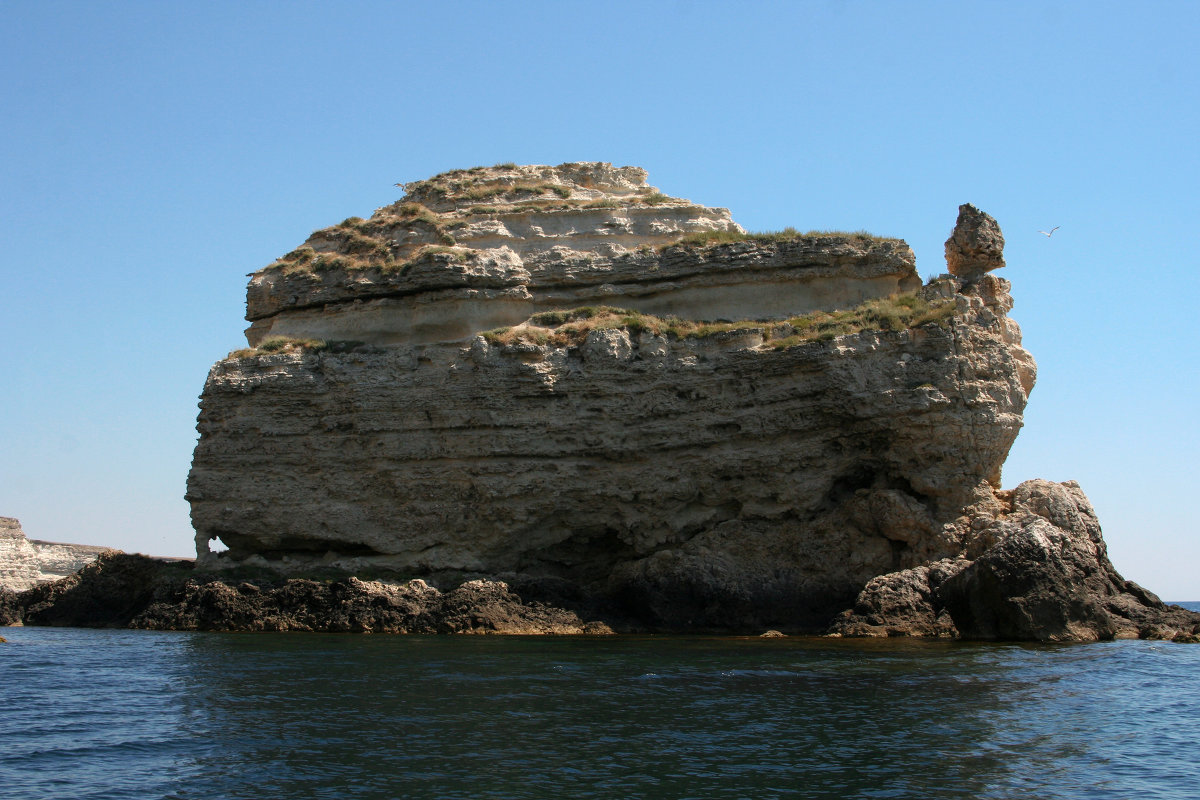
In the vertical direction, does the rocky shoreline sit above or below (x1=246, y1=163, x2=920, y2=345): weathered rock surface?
below

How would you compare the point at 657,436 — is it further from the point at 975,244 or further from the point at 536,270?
the point at 975,244

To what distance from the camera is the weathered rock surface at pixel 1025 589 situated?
2191 centimetres

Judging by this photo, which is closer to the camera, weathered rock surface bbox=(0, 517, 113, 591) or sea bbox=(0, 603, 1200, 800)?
sea bbox=(0, 603, 1200, 800)

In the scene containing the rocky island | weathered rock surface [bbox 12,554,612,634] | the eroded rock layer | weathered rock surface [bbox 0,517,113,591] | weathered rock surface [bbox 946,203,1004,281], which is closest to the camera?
weathered rock surface [bbox 12,554,612,634]

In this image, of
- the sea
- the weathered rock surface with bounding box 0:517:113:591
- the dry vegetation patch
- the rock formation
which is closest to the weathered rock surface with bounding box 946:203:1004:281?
the rock formation

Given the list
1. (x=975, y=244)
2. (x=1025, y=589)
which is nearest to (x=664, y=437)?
(x=1025, y=589)

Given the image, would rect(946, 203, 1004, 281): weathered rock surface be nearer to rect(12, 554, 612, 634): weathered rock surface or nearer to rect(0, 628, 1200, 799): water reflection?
rect(0, 628, 1200, 799): water reflection

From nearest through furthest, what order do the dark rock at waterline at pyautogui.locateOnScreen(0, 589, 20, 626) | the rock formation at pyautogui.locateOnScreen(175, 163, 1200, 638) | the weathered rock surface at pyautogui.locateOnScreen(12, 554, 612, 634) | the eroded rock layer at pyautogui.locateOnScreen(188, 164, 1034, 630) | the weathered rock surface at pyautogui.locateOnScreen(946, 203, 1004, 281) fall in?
the weathered rock surface at pyautogui.locateOnScreen(12, 554, 612, 634) < the rock formation at pyautogui.locateOnScreen(175, 163, 1200, 638) < the eroded rock layer at pyautogui.locateOnScreen(188, 164, 1034, 630) < the weathered rock surface at pyautogui.locateOnScreen(946, 203, 1004, 281) < the dark rock at waterline at pyautogui.locateOnScreen(0, 589, 20, 626)

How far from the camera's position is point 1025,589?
72.0 feet

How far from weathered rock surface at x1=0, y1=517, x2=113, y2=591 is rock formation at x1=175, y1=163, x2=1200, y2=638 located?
18323mm

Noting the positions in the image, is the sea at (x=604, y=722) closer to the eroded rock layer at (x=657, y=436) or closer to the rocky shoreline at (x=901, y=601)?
the rocky shoreline at (x=901, y=601)

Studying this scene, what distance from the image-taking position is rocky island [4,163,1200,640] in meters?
25.0

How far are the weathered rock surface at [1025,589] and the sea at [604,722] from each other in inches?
42.3

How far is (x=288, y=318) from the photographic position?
102ft
